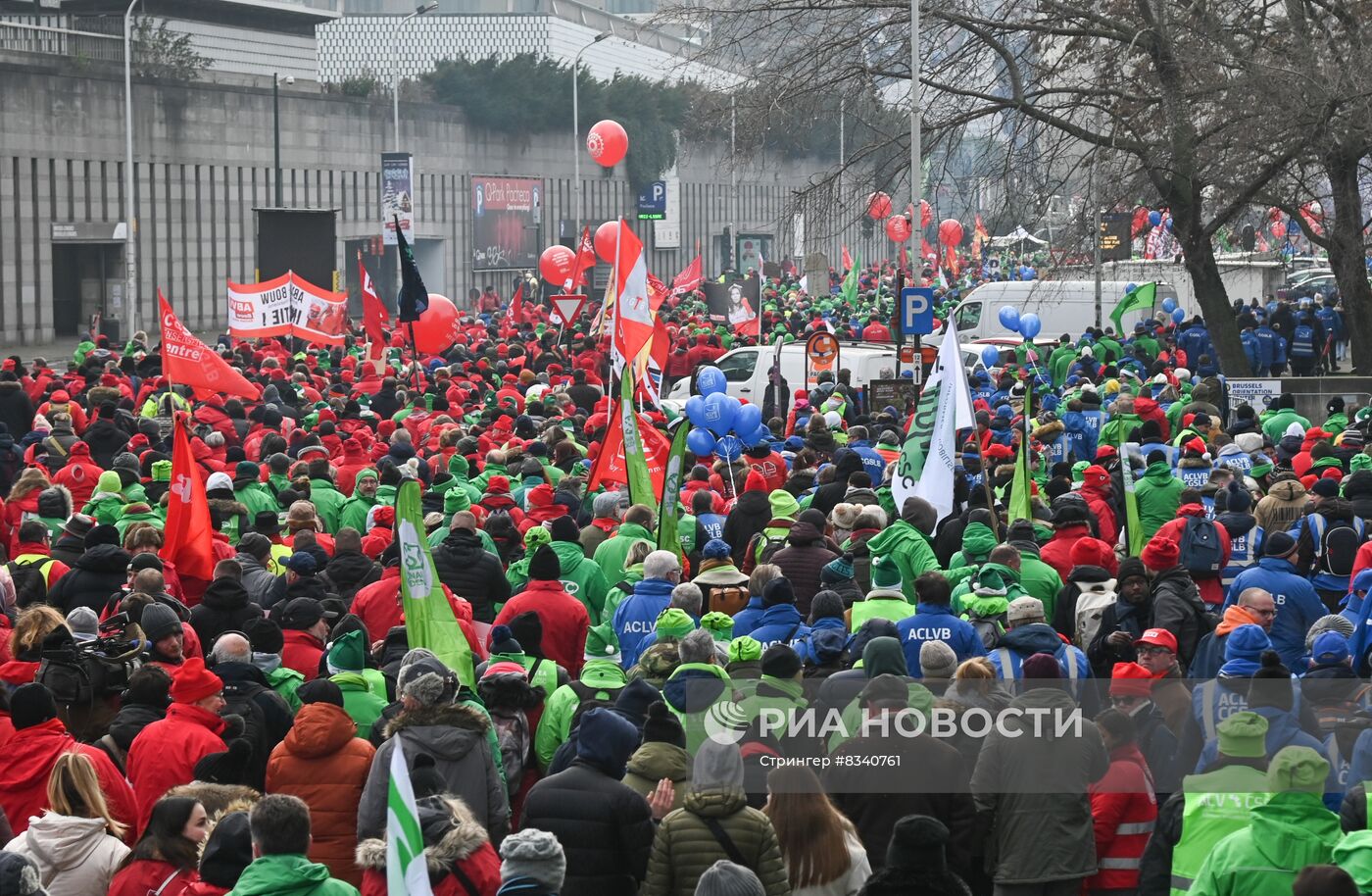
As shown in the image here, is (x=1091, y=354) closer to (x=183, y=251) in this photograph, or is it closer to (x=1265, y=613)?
(x=1265, y=613)

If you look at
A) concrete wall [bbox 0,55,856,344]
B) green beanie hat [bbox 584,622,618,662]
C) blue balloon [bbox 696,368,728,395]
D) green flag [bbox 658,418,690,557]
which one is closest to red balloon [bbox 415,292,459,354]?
blue balloon [bbox 696,368,728,395]

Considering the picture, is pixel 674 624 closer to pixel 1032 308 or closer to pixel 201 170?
pixel 1032 308

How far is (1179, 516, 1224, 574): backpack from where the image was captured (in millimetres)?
10812

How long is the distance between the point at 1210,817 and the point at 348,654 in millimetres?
3622

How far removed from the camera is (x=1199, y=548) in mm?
10812

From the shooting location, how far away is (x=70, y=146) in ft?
150

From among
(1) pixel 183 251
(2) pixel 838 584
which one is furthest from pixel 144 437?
(1) pixel 183 251

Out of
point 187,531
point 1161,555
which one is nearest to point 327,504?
point 187,531

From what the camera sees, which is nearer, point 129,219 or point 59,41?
point 129,219

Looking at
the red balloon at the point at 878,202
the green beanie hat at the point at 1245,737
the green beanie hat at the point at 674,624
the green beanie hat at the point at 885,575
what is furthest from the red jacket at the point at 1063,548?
the red balloon at the point at 878,202

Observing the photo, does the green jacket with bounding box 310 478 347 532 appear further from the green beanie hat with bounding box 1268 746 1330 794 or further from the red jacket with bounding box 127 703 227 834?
the green beanie hat with bounding box 1268 746 1330 794

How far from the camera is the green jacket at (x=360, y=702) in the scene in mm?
7793

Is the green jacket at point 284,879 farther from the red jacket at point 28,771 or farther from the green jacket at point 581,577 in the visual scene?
the green jacket at point 581,577

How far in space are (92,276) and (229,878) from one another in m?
44.1
